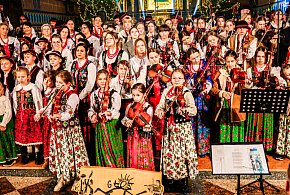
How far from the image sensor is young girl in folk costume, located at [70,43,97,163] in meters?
4.41

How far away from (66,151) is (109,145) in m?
0.49

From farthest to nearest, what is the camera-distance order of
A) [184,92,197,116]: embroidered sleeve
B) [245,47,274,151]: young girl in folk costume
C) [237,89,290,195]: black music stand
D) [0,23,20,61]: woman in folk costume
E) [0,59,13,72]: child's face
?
[0,23,20,61]: woman in folk costume
[0,59,13,72]: child's face
[245,47,274,151]: young girl in folk costume
[184,92,197,116]: embroidered sleeve
[237,89,290,195]: black music stand

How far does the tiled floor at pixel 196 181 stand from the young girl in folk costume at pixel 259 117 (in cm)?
31

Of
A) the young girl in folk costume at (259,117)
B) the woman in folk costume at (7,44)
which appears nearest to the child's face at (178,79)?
the young girl in folk costume at (259,117)

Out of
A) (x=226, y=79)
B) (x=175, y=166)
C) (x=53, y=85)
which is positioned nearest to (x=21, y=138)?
(x=53, y=85)

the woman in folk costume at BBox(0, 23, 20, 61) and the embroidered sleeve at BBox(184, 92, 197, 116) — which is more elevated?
the woman in folk costume at BBox(0, 23, 20, 61)

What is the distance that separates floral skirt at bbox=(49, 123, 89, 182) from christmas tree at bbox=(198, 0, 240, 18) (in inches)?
161

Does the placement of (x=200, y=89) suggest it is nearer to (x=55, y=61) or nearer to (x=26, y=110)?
(x=55, y=61)

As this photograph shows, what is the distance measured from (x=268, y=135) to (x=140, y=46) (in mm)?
2095

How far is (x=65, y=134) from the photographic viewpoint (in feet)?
12.2

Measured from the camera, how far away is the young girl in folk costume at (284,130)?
4.21m

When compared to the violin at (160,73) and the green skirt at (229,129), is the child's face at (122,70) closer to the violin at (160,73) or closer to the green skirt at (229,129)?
the violin at (160,73)

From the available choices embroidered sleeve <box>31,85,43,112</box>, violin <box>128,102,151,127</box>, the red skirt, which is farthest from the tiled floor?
violin <box>128,102,151,127</box>

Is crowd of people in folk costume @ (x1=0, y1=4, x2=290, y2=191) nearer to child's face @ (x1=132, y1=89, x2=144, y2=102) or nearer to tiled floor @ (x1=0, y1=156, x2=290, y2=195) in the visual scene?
child's face @ (x1=132, y1=89, x2=144, y2=102)
